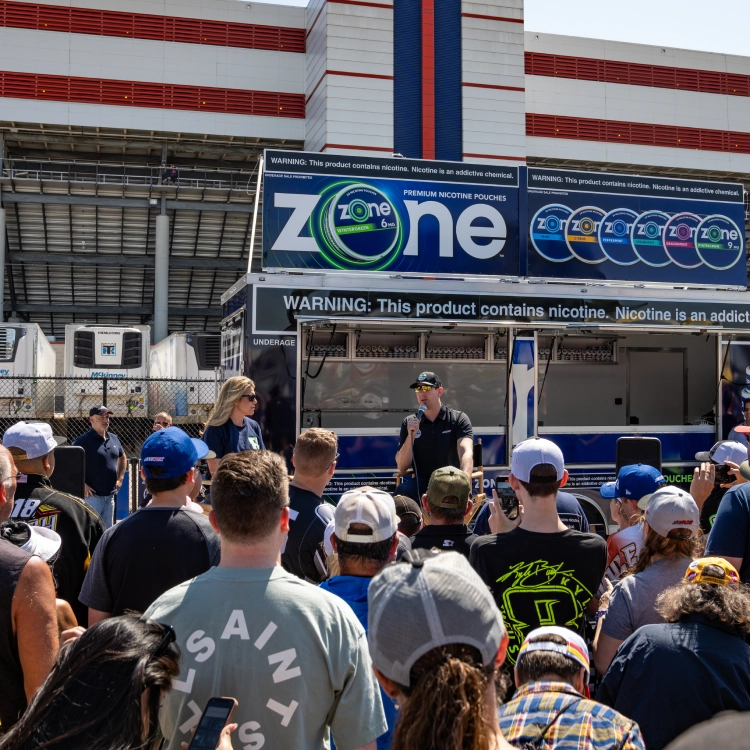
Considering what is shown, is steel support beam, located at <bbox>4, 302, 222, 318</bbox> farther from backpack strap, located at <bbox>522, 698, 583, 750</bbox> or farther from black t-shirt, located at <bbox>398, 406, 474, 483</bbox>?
backpack strap, located at <bbox>522, 698, 583, 750</bbox>

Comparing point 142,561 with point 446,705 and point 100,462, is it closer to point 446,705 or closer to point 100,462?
point 446,705

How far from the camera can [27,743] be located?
1387 mm

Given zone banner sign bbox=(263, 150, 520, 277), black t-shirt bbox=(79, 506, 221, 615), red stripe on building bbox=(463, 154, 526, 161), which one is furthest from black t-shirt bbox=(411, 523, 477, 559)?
red stripe on building bbox=(463, 154, 526, 161)

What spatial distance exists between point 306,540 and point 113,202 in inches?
965

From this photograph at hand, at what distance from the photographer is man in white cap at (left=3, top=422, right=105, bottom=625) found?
A: 348 centimetres

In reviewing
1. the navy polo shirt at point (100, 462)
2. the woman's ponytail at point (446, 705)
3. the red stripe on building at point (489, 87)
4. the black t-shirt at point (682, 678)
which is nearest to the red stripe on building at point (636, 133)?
the red stripe on building at point (489, 87)

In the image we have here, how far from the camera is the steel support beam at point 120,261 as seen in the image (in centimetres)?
2667

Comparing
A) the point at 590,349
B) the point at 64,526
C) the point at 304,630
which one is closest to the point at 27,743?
the point at 304,630

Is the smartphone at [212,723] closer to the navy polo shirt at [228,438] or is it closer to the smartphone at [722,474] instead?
the navy polo shirt at [228,438]

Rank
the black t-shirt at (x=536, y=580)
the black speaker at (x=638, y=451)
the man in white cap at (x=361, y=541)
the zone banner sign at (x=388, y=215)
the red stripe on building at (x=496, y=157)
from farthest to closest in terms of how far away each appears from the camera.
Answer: the red stripe on building at (x=496, y=157)
the zone banner sign at (x=388, y=215)
the black speaker at (x=638, y=451)
the black t-shirt at (x=536, y=580)
the man in white cap at (x=361, y=541)

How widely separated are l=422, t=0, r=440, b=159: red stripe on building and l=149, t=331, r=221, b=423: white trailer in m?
10.4

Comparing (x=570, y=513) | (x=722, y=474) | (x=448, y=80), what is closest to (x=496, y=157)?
(x=448, y=80)

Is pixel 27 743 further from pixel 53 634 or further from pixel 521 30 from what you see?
pixel 521 30

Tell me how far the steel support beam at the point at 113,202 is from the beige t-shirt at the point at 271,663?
980 inches
